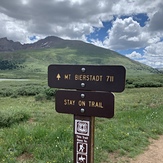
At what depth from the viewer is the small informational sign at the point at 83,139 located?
2.96 metres

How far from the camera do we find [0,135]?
224 inches

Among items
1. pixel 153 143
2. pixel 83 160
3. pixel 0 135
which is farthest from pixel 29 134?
pixel 153 143

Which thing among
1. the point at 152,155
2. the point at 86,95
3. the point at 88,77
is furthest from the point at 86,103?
the point at 152,155

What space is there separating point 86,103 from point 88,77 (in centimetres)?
37

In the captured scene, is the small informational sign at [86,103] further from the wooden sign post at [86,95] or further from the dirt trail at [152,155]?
the dirt trail at [152,155]

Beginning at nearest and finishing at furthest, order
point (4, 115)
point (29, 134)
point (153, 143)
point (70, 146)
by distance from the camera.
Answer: point (70, 146) < point (29, 134) < point (153, 143) < point (4, 115)

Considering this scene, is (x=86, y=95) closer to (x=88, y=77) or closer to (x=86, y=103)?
(x=86, y=103)

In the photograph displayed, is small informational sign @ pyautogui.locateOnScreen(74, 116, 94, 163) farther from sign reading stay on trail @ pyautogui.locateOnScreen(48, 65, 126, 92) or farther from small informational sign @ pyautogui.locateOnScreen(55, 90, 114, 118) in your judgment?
sign reading stay on trail @ pyautogui.locateOnScreen(48, 65, 126, 92)

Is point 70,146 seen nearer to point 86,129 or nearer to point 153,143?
point 86,129

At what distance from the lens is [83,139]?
9.84ft

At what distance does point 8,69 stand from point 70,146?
187 meters

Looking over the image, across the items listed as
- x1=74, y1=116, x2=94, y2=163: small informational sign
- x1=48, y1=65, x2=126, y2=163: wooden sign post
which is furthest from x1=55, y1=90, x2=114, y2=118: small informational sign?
x1=74, y1=116, x2=94, y2=163: small informational sign

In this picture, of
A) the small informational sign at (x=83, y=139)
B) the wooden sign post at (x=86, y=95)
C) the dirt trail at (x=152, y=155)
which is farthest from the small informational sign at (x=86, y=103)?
the dirt trail at (x=152, y=155)

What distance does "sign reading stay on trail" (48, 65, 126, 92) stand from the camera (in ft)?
9.11
